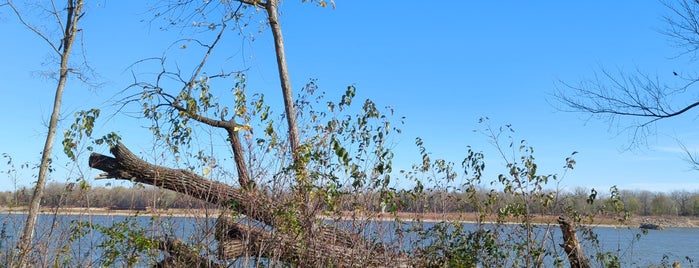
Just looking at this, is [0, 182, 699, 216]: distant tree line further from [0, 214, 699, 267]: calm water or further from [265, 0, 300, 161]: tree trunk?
[265, 0, 300, 161]: tree trunk

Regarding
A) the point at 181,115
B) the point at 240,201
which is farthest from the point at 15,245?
the point at 240,201

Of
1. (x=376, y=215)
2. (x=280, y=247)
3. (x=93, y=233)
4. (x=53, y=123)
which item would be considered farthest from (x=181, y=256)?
(x=53, y=123)

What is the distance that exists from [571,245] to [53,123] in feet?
25.6

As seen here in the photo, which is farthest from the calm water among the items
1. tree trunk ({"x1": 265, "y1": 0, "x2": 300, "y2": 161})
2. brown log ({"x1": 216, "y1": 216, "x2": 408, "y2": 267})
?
tree trunk ({"x1": 265, "y1": 0, "x2": 300, "y2": 161})

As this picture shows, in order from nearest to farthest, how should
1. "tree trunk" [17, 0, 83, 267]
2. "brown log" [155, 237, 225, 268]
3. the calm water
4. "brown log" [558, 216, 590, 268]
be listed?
"brown log" [155, 237, 225, 268]
the calm water
"brown log" [558, 216, 590, 268]
"tree trunk" [17, 0, 83, 267]

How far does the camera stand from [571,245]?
6.75m

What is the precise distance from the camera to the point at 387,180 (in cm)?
575

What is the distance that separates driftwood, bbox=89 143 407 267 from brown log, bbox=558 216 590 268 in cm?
206

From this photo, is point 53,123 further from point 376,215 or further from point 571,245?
point 571,245

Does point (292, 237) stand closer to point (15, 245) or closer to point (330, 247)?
point (330, 247)

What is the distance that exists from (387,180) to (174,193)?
215cm

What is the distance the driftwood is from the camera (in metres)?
5.55

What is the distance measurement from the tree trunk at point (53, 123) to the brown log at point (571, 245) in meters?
5.99

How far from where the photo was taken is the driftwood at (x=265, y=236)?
5547 millimetres
